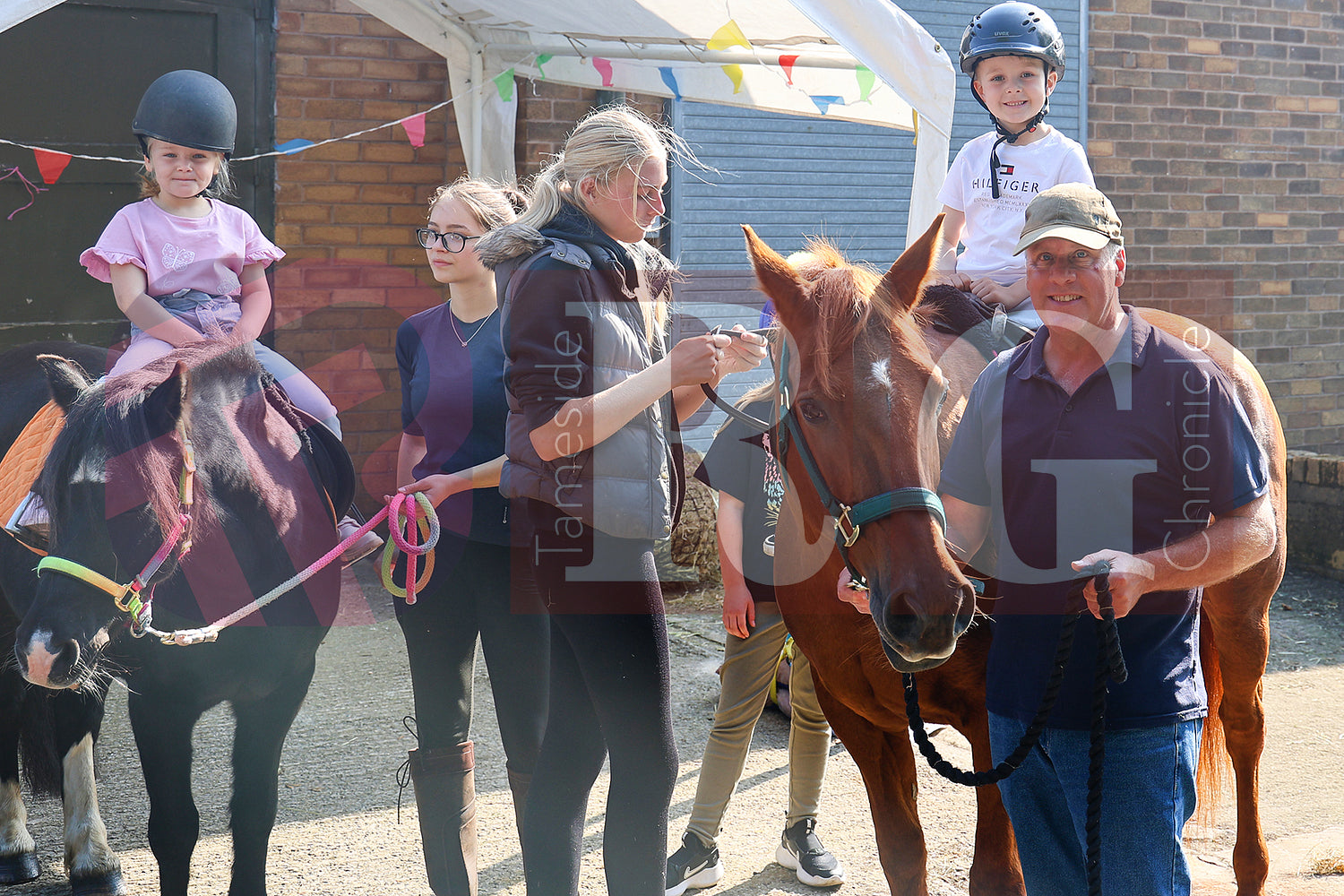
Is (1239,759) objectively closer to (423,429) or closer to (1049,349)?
(1049,349)

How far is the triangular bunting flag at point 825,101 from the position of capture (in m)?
4.89

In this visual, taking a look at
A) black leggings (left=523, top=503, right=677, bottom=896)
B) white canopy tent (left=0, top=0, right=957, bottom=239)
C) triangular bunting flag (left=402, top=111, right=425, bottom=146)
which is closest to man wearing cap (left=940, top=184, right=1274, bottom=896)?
black leggings (left=523, top=503, right=677, bottom=896)

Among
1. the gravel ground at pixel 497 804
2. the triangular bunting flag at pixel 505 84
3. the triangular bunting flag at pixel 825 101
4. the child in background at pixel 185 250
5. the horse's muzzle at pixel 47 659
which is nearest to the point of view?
the horse's muzzle at pixel 47 659

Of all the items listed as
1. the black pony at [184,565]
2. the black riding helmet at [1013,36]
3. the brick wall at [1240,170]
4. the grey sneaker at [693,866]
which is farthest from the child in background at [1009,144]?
the brick wall at [1240,170]

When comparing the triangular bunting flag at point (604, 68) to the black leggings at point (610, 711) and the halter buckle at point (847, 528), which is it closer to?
the black leggings at point (610, 711)

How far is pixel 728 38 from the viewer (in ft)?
15.0

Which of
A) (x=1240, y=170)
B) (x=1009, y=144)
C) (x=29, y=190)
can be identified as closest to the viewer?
(x=1009, y=144)

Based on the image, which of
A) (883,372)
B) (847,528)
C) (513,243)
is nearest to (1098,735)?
(847,528)

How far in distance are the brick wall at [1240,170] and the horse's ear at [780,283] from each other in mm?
6464

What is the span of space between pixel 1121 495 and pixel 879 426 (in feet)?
1.55

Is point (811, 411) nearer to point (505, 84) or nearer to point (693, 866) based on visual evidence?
point (693, 866)

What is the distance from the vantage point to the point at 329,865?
3.30 metres

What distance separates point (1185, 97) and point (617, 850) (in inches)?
306

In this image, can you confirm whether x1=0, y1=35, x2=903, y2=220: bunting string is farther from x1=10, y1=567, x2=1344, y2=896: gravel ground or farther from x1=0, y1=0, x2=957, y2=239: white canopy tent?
x1=10, y1=567, x2=1344, y2=896: gravel ground
